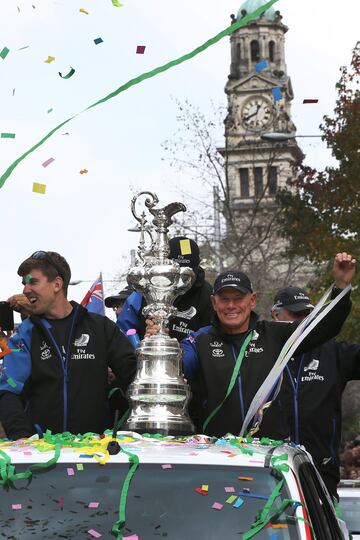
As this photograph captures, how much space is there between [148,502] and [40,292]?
8.07 feet

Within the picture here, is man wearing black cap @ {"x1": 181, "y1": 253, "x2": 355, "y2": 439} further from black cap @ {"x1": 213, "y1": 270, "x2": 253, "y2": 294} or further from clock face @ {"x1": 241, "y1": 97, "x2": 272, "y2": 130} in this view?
clock face @ {"x1": 241, "y1": 97, "x2": 272, "y2": 130}

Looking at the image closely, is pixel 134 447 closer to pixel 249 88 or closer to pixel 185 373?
pixel 185 373

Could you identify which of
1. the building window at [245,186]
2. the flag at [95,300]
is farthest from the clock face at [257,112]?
the flag at [95,300]

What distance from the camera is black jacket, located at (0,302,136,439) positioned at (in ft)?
21.7

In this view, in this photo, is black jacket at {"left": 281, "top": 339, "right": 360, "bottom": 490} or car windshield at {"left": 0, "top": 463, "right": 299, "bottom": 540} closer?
car windshield at {"left": 0, "top": 463, "right": 299, "bottom": 540}

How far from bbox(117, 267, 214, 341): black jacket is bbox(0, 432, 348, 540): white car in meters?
3.36

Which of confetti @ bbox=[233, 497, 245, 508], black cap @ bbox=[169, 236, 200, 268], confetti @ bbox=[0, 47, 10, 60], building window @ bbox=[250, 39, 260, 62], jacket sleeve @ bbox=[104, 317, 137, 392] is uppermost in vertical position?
building window @ bbox=[250, 39, 260, 62]

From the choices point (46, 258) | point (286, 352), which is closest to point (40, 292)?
point (46, 258)

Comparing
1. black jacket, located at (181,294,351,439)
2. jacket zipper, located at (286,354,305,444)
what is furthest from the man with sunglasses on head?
jacket zipper, located at (286,354,305,444)

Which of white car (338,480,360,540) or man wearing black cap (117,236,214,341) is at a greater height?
man wearing black cap (117,236,214,341)

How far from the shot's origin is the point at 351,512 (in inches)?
314

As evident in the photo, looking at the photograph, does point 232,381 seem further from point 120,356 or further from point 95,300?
point 95,300

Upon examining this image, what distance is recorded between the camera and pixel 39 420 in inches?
262

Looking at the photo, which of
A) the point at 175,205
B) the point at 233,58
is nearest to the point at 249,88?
the point at 233,58
